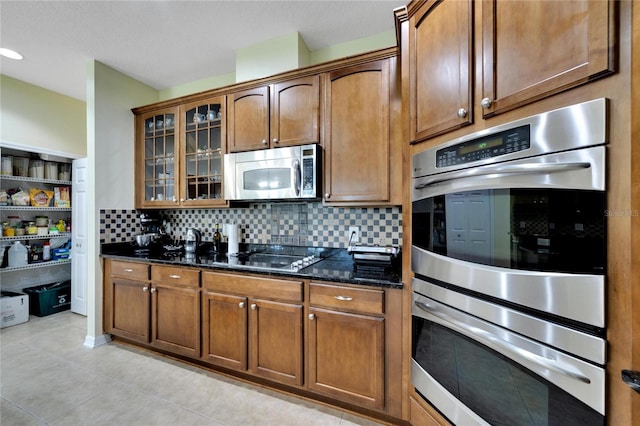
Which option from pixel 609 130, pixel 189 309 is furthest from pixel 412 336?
pixel 189 309

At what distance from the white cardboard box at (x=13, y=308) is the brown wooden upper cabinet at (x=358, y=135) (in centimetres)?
376

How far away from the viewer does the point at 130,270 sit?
8.32 ft

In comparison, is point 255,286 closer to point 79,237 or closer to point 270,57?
point 270,57

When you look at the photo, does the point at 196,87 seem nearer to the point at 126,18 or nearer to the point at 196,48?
the point at 196,48

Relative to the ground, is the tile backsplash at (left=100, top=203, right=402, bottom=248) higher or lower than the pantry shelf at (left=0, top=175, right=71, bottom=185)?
lower

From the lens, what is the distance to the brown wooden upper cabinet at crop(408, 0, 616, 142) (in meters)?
0.77

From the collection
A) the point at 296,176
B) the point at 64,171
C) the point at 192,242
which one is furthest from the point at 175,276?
the point at 64,171

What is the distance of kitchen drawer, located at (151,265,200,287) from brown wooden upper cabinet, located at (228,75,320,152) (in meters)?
1.09

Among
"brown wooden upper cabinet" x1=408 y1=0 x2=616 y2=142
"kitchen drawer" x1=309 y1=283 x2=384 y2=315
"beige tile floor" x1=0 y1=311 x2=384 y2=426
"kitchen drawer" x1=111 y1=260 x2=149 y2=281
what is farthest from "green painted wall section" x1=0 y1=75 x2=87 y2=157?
"brown wooden upper cabinet" x1=408 y1=0 x2=616 y2=142

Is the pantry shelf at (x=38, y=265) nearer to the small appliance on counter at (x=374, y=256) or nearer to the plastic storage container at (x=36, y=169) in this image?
the plastic storage container at (x=36, y=169)

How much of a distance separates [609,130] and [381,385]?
1558 millimetres

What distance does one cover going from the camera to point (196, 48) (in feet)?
8.27

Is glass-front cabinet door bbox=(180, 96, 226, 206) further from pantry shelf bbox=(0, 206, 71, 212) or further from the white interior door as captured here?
pantry shelf bbox=(0, 206, 71, 212)

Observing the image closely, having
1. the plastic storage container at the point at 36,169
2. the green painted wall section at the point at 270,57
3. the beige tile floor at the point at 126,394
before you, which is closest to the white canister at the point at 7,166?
the plastic storage container at the point at 36,169
